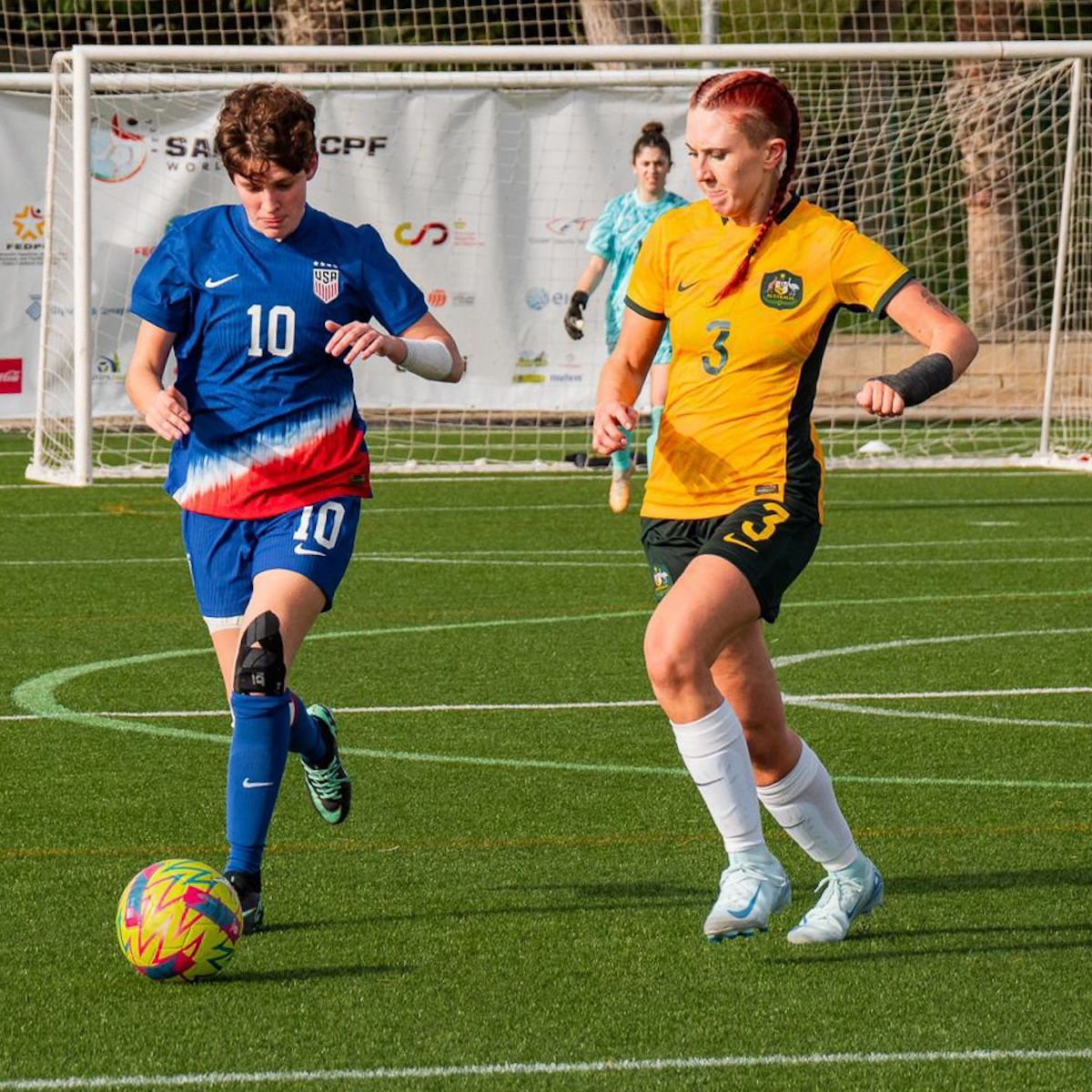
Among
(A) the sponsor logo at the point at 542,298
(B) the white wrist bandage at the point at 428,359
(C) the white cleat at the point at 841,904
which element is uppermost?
(B) the white wrist bandage at the point at 428,359

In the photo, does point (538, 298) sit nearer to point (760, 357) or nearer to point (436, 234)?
point (436, 234)

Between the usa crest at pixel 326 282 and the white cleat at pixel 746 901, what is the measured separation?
1719 millimetres

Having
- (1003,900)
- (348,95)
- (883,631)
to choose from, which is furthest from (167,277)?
(348,95)

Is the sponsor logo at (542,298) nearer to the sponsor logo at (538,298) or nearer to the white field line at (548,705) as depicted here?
the sponsor logo at (538,298)

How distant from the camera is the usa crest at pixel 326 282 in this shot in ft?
18.5

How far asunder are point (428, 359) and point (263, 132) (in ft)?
2.29

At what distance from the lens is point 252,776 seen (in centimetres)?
536

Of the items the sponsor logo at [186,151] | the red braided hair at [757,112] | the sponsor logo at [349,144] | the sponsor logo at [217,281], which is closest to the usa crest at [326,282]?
the sponsor logo at [217,281]

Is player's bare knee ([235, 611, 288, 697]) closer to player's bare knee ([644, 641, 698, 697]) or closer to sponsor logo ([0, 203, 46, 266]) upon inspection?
player's bare knee ([644, 641, 698, 697])

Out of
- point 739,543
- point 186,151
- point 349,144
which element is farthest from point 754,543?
point 349,144

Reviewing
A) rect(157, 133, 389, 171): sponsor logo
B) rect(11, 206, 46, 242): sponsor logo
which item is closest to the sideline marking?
rect(157, 133, 389, 171): sponsor logo

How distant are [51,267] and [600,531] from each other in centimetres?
575

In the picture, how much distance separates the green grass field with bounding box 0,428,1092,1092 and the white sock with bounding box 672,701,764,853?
278mm

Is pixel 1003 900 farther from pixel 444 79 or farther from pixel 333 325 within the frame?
pixel 444 79
